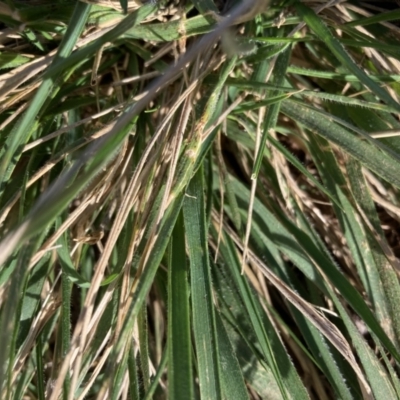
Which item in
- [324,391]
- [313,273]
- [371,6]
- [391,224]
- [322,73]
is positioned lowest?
[324,391]

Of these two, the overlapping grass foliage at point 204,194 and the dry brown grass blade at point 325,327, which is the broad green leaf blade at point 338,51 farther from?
the dry brown grass blade at point 325,327

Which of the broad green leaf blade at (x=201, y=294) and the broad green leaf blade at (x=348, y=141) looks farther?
the broad green leaf blade at (x=348, y=141)

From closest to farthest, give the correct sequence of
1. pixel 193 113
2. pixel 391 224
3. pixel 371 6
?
pixel 193 113, pixel 371 6, pixel 391 224

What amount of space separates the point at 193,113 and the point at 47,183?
29 centimetres

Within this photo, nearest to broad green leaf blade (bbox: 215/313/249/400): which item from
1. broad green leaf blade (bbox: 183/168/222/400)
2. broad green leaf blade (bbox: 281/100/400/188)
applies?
broad green leaf blade (bbox: 183/168/222/400)

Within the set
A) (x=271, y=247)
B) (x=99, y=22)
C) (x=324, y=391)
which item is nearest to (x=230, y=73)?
(x=99, y=22)

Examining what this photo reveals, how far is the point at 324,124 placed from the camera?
956mm

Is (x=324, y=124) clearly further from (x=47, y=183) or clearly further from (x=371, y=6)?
(x=47, y=183)

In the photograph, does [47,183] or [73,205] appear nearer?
[47,183]

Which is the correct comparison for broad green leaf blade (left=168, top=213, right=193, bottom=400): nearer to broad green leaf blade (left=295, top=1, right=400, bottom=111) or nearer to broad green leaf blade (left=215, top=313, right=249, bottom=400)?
broad green leaf blade (left=215, top=313, right=249, bottom=400)

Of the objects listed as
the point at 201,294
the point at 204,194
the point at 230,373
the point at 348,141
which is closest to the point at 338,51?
the point at 348,141

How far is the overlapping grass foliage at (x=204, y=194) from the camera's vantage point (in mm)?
837

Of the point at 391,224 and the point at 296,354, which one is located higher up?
the point at 391,224

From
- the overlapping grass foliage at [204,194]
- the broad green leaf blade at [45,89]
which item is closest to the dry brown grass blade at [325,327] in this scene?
the overlapping grass foliage at [204,194]
